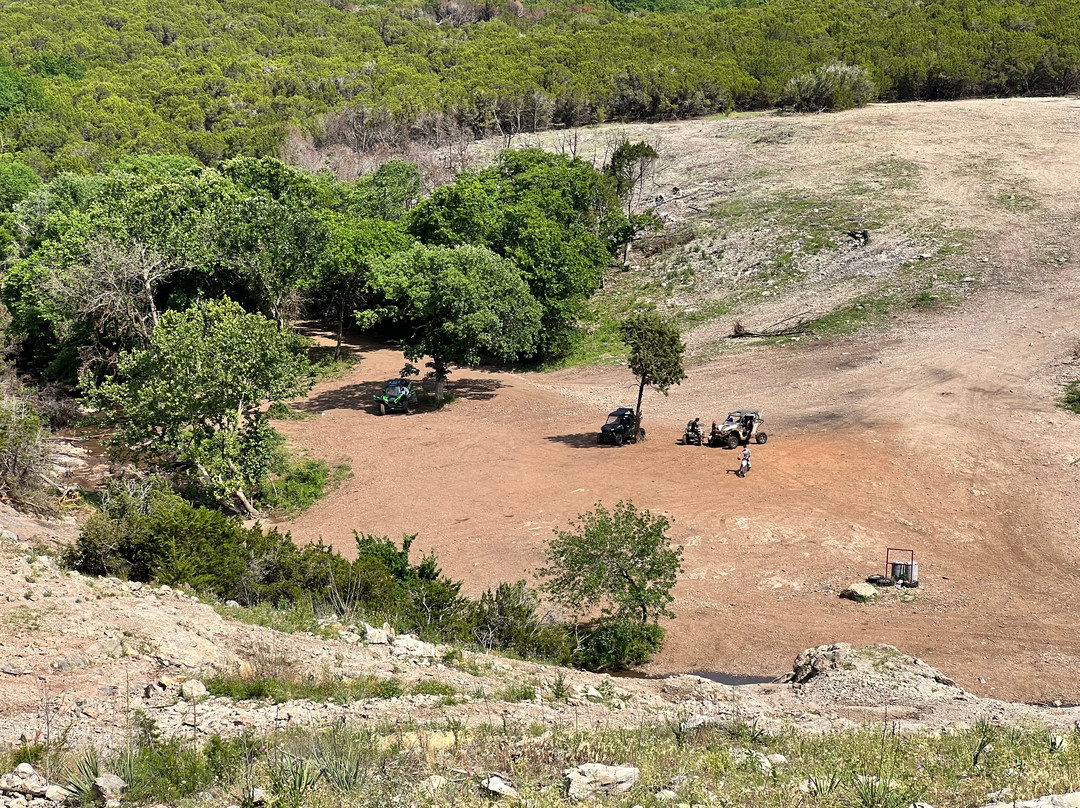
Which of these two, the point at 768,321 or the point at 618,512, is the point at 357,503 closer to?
the point at 618,512

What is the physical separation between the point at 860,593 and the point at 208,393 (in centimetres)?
1870

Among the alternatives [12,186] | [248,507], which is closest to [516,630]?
[248,507]

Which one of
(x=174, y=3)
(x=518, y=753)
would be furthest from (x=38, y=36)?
(x=518, y=753)

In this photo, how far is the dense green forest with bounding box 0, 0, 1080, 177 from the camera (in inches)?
2987

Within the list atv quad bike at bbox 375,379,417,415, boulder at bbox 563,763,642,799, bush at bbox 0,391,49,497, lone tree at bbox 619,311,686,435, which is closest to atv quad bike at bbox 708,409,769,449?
lone tree at bbox 619,311,686,435

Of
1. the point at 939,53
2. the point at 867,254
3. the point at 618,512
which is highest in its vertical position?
the point at 939,53

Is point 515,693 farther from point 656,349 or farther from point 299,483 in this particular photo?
point 656,349

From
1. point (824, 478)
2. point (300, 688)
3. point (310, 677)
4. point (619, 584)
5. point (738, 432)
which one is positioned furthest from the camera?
point (738, 432)

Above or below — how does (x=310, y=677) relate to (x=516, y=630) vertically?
above

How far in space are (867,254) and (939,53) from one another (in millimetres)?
38806

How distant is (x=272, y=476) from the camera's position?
31562 mm

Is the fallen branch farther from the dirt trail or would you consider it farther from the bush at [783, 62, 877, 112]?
the bush at [783, 62, 877, 112]

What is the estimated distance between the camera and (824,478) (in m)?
27.3

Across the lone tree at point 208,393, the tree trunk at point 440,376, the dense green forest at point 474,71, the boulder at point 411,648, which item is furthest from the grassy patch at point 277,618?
the dense green forest at point 474,71
